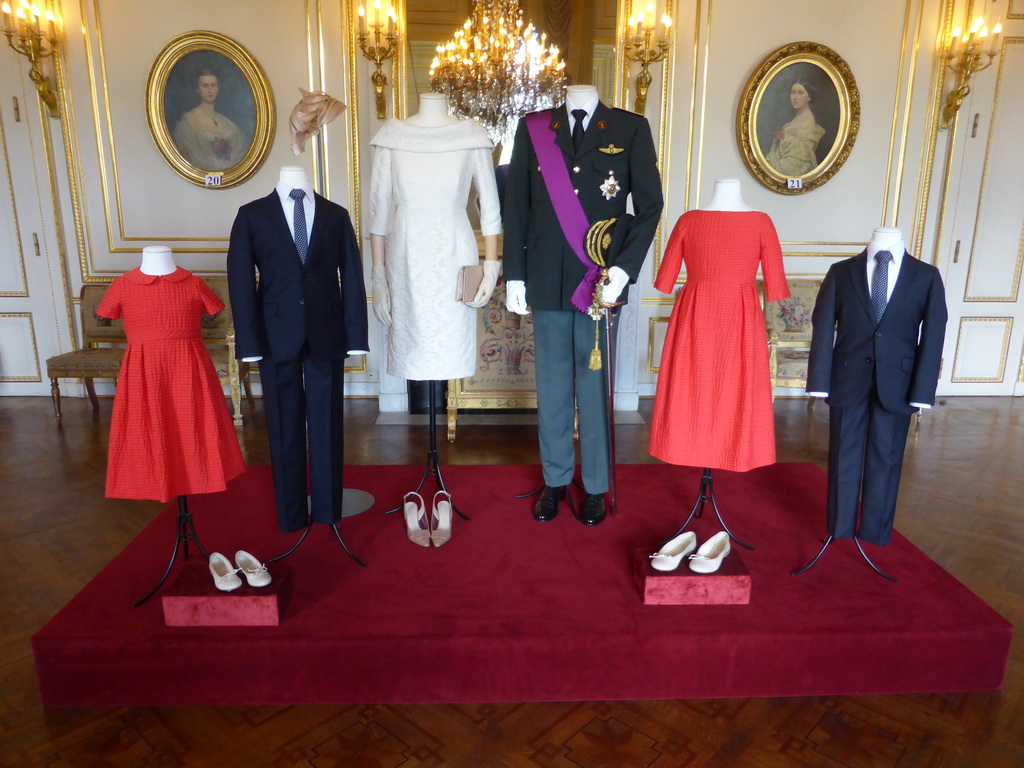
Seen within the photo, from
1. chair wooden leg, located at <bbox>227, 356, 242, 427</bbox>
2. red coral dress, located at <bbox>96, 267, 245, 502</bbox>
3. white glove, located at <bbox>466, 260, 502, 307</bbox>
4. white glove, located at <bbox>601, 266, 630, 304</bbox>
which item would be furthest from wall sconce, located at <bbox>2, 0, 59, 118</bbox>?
white glove, located at <bbox>601, 266, 630, 304</bbox>

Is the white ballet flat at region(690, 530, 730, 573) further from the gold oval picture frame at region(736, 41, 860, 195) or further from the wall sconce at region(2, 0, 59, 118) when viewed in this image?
the wall sconce at region(2, 0, 59, 118)

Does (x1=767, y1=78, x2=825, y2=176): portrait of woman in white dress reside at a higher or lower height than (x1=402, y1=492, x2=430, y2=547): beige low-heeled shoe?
higher

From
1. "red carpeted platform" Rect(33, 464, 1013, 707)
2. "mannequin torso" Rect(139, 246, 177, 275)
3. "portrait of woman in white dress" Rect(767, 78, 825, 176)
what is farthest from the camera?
"portrait of woman in white dress" Rect(767, 78, 825, 176)

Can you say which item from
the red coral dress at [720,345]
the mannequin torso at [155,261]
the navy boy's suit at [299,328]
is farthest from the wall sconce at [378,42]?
the red coral dress at [720,345]

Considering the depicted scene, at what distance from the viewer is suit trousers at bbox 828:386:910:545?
2.19 metres

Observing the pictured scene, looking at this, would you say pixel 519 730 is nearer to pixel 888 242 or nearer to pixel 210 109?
→ pixel 888 242

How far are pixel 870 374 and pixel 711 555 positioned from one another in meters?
0.76

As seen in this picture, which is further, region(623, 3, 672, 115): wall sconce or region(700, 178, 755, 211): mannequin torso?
region(623, 3, 672, 115): wall sconce

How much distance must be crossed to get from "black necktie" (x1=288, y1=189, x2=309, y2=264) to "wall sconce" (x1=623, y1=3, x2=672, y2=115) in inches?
128

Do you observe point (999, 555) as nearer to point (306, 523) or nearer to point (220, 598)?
point (306, 523)

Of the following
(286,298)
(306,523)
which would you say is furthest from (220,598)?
(286,298)

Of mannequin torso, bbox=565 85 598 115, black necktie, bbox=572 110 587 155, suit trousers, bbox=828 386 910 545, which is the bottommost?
suit trousers, bbox=828 386 910 545

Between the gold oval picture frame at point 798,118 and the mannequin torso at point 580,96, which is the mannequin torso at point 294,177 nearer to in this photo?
the mannequin torso at point 580,96

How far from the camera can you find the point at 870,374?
213 centimetres
